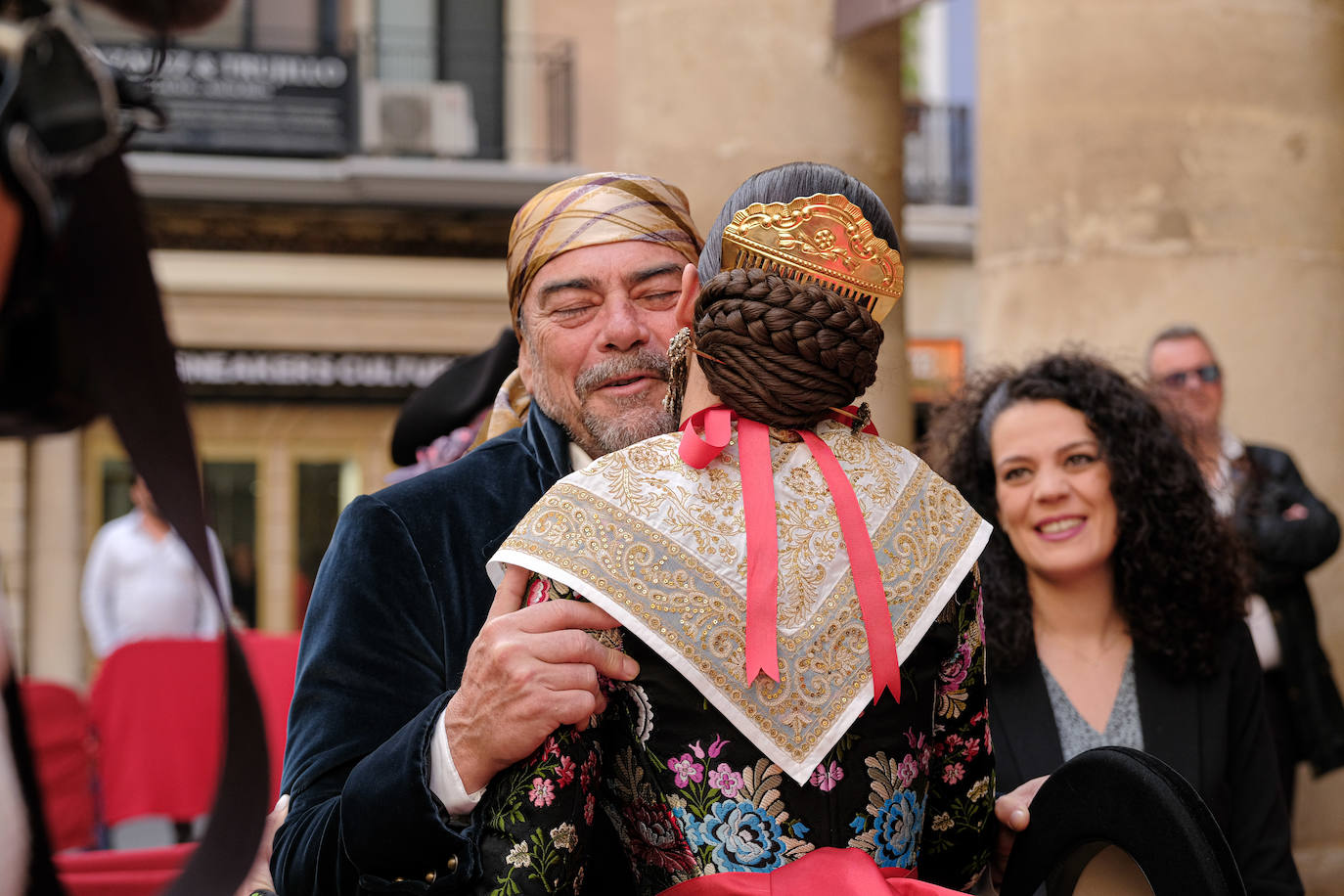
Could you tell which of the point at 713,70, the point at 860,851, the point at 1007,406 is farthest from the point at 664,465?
the point at 713,70

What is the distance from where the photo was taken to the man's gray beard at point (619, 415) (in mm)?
2562

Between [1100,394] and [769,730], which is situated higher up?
[1100,394]

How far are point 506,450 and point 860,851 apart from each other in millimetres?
1062

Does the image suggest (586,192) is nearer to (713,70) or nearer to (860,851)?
(860,851)

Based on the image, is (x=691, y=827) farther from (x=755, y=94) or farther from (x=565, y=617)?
(x=755, y=94)

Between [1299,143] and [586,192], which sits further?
[1299,143]

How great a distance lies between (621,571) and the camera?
1746mm

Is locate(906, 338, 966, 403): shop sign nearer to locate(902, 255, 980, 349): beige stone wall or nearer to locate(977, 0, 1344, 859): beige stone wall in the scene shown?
locate(902, 255, 980, 349): beige stone wall

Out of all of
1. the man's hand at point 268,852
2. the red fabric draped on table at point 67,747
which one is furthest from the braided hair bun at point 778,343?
the red fabric draped on table at point 67,747

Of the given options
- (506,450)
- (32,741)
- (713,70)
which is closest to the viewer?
(32,741)

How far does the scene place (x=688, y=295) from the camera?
1.94 metres

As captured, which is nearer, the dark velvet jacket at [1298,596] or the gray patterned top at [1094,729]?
the gray patterned top at [1094,729]

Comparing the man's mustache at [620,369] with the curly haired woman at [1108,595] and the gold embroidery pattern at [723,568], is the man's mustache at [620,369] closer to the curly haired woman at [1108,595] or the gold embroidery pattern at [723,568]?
the gold embroidery pattern at [723,568]

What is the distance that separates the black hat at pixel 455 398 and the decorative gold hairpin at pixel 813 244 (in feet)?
6.70
